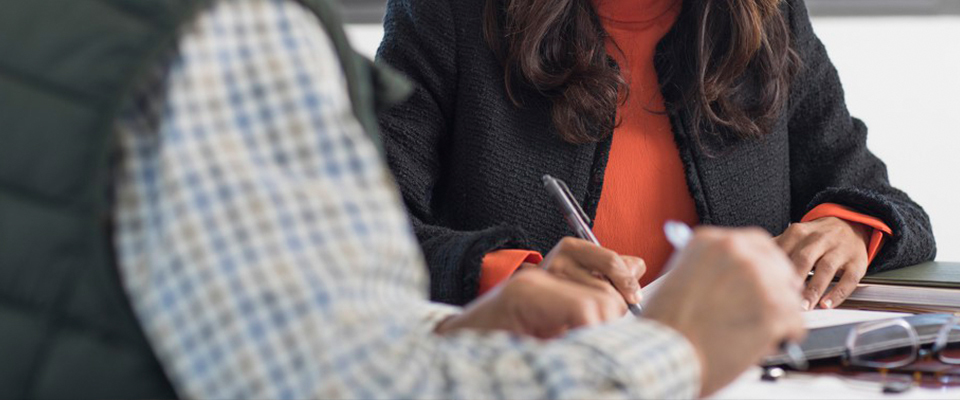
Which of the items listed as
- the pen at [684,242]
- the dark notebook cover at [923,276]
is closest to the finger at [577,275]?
the pen at [684,242]

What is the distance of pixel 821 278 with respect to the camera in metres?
1.09

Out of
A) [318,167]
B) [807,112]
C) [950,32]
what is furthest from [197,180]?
[950,32]

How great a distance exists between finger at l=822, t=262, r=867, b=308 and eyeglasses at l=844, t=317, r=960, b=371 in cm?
19

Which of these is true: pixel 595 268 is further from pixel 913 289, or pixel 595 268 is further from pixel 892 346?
pixel 913 289

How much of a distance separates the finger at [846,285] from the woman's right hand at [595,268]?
243 millimetres

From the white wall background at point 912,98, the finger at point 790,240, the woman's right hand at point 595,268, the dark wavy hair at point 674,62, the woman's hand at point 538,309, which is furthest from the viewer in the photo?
the white wall background at point 912,98

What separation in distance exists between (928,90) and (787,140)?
973 millimetres

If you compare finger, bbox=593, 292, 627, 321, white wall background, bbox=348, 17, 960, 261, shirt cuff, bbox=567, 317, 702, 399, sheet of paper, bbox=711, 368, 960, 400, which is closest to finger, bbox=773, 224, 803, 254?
sheet of paper, bbox=711, 368, 960, 400

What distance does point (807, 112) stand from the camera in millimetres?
1402

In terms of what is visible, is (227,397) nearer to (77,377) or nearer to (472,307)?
(77,377)

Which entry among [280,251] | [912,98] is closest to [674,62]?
[280,251]

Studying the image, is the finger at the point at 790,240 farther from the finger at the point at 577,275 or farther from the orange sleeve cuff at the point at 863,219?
the finger at the point at 577,275

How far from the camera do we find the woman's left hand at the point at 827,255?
1077mm

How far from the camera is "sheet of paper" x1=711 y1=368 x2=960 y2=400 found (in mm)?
758
